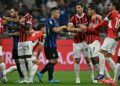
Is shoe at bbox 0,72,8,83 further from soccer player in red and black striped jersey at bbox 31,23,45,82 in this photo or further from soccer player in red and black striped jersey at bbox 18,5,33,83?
soccer player in red and black striped jersey at bbox 31,23,45,82

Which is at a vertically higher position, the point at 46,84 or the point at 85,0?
the point at 85,0

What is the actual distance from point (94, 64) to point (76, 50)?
0.82m

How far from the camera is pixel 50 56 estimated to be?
1945 cm

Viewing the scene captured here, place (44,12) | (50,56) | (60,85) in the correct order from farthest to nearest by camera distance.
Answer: (44,12) → (50,56) → (60,85)

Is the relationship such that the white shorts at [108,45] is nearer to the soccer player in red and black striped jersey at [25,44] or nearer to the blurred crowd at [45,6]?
the soccer player in red and black striped jersey at [25,44]

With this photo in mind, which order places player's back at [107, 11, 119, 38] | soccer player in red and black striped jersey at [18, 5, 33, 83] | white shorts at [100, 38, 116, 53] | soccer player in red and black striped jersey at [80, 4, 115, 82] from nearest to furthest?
player's back at [107, 11, 119, 38] → white shorts at [100, 38, 116, 53] → soccer player in red and black striped jersey at [18, 5, 33, 83] → soccer player in red and black striped jersey at [80, 4, 115, 82]

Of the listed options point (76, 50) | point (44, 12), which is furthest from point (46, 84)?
point (44, 12)

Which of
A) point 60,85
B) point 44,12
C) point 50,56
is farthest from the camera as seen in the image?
point 44,12

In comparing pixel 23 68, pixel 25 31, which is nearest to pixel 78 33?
pixel 25 31

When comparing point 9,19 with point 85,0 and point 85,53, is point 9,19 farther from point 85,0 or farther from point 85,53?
point 85,0

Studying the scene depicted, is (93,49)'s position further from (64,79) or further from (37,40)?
(37,40)

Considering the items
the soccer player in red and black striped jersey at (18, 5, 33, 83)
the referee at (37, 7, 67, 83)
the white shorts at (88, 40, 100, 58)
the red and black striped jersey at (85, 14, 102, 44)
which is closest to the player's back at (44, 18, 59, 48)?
the referee at (37, 7, 67, 83)

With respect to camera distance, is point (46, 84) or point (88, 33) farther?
point (88, 33)

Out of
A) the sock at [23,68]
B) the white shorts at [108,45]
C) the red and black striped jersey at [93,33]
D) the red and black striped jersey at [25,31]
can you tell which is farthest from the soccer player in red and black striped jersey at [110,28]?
the sock at [23,68]
